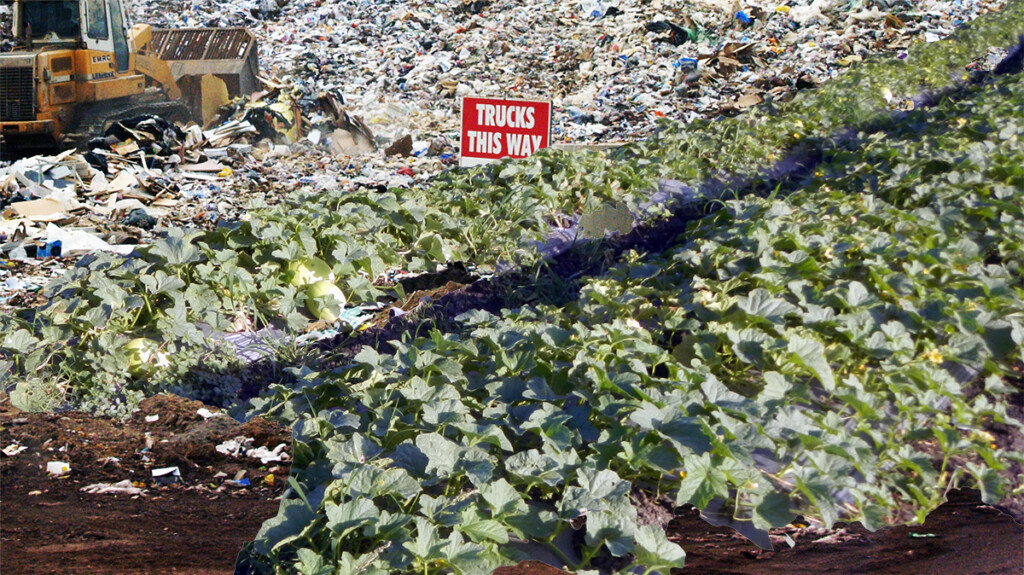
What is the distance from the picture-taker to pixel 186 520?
9.07 feet

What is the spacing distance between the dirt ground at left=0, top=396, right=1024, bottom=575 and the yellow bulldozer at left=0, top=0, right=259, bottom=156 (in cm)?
704

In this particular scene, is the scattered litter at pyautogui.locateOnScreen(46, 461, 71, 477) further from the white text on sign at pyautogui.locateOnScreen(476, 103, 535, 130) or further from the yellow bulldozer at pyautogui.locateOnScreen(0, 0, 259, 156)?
the yellow bulldozer at pyautogui.locateOnScreen(0, 0, 259, 156)

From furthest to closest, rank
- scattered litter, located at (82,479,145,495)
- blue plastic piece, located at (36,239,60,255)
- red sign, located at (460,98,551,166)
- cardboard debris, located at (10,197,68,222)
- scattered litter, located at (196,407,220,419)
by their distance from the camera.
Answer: cardboard debris, located at (10,197,68,222), blue plastic piece, located at (36,239,60,255), red sign, located at (460,98,551,166), scattered litter, located at (196,407,220,419), scattered litter, located at (82,479,145,495)

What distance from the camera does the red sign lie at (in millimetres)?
6160

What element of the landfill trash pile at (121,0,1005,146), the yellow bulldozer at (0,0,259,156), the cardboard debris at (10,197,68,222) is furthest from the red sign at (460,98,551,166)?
the yellow bulldozer at (0,0,259,156)

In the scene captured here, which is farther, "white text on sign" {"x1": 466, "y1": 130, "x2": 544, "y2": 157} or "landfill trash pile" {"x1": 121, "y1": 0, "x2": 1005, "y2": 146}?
"landfill trash pile" {"x1": 121, "y1": 0, "x2": 1005, "y2": 146}

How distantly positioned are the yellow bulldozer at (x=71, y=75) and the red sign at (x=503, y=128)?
223 inches

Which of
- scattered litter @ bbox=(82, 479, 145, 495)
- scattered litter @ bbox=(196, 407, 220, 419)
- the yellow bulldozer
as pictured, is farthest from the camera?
the yellow bulldozer

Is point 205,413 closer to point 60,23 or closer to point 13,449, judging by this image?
point 13,449

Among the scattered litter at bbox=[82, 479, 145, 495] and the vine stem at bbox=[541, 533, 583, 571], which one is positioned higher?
the vine stem at bbox=[541, 533, 583, 571]

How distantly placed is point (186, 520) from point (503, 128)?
406 cm

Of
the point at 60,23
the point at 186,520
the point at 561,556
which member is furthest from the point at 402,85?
the point at 561,556

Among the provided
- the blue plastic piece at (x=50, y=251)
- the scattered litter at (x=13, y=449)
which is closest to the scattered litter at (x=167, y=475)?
the scattered litter at (x=13, y=449)

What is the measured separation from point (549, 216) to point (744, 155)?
5.76 ft
